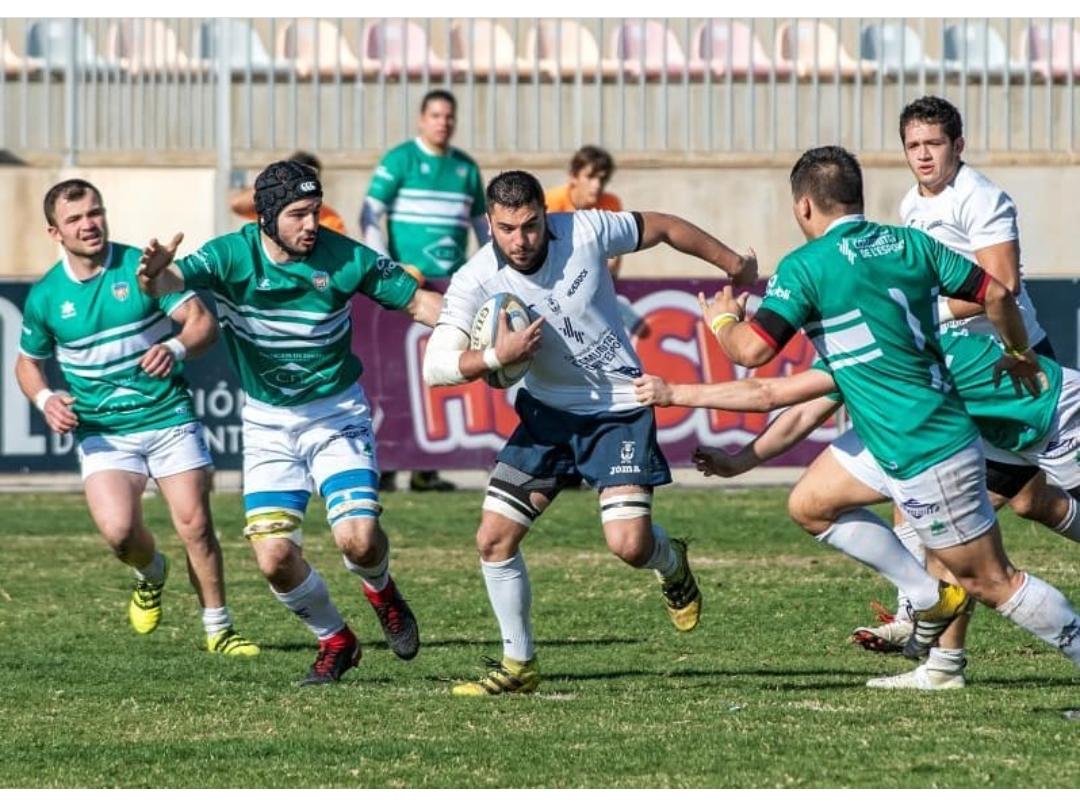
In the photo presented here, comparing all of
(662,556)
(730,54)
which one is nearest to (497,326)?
(662,556)

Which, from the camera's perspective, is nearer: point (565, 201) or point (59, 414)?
point (59, 414)

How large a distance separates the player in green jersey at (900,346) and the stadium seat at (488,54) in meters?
11.8

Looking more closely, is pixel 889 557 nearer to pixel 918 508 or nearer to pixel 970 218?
pixel 918 508

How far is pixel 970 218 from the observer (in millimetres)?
9664

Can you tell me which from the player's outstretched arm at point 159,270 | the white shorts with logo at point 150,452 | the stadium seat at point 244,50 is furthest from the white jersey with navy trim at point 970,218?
the stadium seat at point 244,50

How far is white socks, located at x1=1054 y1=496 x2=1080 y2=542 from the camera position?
32.9ft

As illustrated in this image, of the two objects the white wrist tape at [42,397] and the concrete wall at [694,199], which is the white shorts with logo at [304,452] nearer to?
the white wrist tape at [42,397]

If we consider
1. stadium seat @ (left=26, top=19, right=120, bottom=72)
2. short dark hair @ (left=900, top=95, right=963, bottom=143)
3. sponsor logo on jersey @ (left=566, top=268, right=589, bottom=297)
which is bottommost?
sponsor logo on jersey @ (left=566, top=268, right=589, bottom=297)

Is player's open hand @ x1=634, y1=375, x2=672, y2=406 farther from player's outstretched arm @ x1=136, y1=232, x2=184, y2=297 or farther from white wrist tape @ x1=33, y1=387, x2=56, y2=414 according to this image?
white wrist tape @ x1=33, y1=387, x2=56, y2=414

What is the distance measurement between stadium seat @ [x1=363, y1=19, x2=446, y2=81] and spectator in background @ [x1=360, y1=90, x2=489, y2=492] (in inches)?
104

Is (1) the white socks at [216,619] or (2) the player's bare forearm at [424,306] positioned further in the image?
(1) the white socks at [216,619]

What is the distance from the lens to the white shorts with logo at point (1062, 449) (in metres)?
9.73

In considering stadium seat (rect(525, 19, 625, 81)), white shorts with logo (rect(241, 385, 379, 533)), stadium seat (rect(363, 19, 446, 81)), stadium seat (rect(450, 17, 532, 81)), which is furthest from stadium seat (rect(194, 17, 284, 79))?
white shorts with logo (rect(241, 385, 379, 533))

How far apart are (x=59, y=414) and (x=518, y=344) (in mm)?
2910
